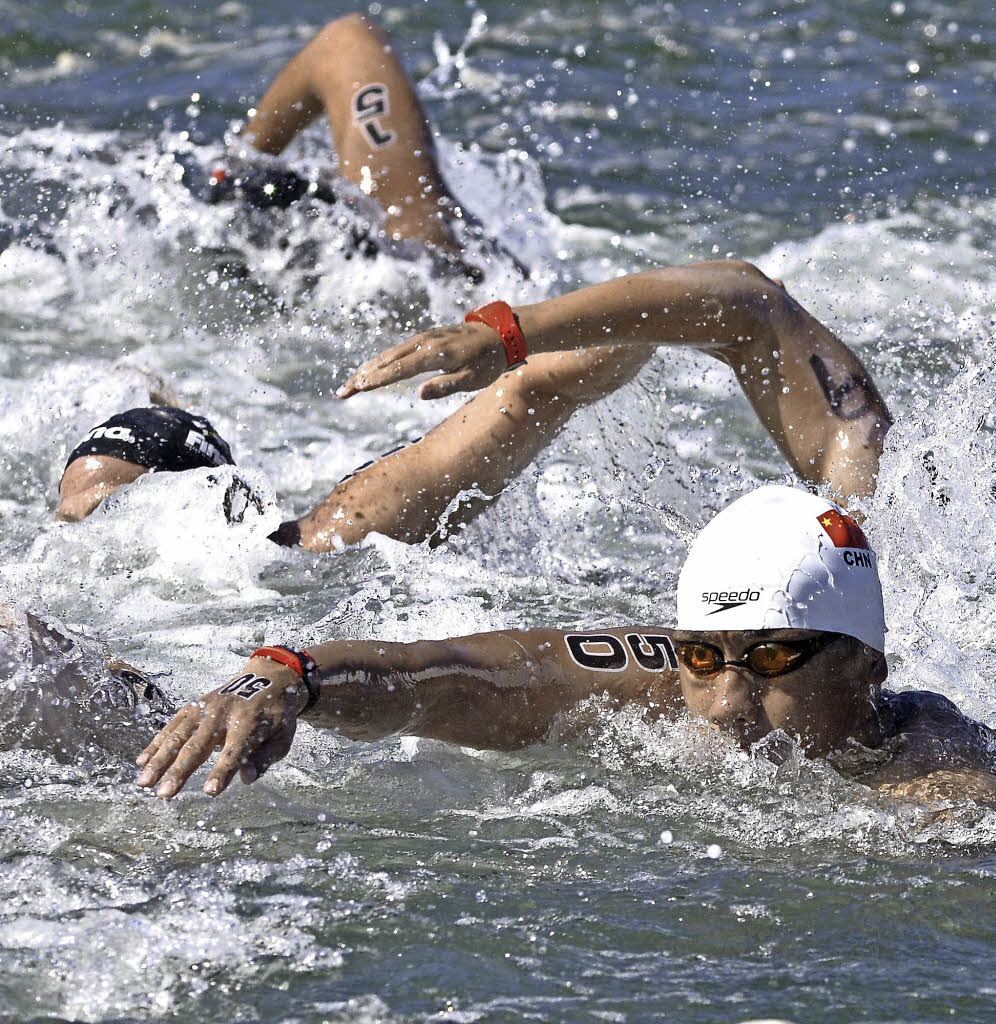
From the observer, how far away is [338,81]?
7117mm

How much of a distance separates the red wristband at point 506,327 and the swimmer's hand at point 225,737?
137 centimetres

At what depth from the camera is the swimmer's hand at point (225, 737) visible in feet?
9.12

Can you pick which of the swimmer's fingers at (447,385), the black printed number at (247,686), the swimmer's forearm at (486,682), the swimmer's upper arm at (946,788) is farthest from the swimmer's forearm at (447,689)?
the swimmer's upper arm at (946,788)

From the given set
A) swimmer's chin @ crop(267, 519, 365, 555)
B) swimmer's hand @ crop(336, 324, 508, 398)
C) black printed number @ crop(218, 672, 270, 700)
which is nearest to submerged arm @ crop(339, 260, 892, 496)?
swimmer's hand @ crop(336, 324, 508, 398)

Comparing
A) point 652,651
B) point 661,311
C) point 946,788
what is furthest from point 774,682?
point 661,311

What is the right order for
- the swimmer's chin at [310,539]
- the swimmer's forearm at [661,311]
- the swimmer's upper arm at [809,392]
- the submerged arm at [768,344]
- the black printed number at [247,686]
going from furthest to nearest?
the swimmer's chin at [310,539], the swimmer's upper arm at [809,392], the submerged arm at [768,344], the swimmer's forearm at [661,311], the black printed number at [247,686]

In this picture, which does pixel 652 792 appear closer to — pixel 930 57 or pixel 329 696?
pixel 329 696

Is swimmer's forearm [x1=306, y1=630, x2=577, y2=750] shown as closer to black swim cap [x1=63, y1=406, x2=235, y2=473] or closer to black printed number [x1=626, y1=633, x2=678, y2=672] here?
black printed number [x1=626, y1=633, x2=678, y2=672]

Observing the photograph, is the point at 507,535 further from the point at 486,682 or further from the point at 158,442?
the point at 486,682

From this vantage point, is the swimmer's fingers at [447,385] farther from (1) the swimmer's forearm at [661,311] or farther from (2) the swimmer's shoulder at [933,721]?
(2) the swimmer's shoulder at [933,721]

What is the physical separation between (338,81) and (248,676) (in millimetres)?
4664

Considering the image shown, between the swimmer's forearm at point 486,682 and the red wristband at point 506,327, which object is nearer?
the swimmer's forearm at point 486,682

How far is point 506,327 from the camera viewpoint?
4.07 metres

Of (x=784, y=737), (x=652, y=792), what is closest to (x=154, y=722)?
(x=652, y=792)
